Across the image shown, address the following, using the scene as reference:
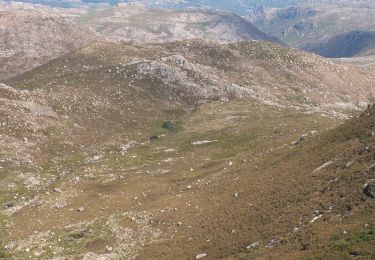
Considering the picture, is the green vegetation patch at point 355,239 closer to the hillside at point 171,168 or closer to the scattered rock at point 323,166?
the hillside at point 171,168

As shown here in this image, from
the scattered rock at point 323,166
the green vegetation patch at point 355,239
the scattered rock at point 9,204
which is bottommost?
the scattered rock at point 9,204

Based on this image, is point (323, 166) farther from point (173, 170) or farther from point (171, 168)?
point (171, 168)

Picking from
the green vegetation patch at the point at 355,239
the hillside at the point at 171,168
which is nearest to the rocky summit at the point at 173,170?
the green vegetation patch at the point at 355,239

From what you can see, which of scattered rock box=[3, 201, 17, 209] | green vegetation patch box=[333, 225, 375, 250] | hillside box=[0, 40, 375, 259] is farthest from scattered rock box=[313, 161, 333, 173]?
scattered rock box=[3, 201, 17, 209]

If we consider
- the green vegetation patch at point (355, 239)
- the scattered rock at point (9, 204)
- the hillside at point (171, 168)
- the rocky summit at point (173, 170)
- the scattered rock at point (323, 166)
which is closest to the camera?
the green vegetation patch at point (355, 239)

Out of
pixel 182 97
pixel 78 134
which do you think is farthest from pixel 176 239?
pixel 182 97

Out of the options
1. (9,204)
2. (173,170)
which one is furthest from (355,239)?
(173,170)

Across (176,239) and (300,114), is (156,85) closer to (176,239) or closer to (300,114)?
(300,114)
